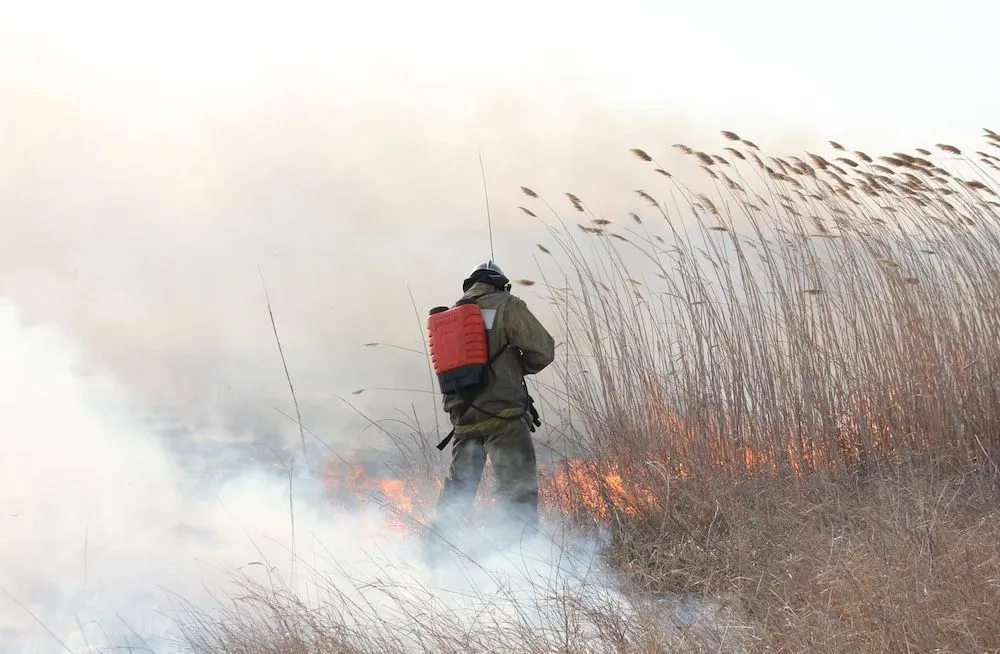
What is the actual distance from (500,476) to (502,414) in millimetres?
325

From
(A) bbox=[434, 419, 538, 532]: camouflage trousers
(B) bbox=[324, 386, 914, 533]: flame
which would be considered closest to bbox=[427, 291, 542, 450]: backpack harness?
(A) bbox=[434, 419, 538, 532]: camouflage trousers

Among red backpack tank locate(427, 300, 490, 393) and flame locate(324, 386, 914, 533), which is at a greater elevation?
red backpack tank locate(427, 300, 490, 393)

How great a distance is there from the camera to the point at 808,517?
192 inches

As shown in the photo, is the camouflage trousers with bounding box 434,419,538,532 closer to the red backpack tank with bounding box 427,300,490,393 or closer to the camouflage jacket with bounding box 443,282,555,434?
the camouflage jacket with bounding box 443,282,555,434

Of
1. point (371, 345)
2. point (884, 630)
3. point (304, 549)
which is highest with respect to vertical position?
point (371, 345)

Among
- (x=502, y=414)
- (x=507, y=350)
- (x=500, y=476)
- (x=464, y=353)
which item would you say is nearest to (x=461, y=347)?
(x=464, y=353)

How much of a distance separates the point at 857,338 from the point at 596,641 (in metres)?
2.99

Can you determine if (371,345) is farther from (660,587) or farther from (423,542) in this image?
(660,587)

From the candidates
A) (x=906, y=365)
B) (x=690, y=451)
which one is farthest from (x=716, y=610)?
(x=906, y=365)

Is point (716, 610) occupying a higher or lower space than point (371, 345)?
lower

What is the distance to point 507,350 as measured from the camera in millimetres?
5656

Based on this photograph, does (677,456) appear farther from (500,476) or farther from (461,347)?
(461,347)

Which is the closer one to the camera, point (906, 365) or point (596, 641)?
point (596, 641)

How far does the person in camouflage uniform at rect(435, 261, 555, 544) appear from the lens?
5.58 metres
